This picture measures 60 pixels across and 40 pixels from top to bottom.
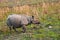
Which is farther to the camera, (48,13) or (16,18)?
(48,13)

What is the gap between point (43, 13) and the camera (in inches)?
619

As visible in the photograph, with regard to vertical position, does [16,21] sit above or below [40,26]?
above

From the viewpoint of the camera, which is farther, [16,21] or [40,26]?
[40,26]

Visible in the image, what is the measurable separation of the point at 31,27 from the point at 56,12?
12.5 feet

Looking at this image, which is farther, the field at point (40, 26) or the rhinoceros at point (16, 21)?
the rhinoceros at point (16, 21)

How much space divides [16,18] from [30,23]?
1.17 m

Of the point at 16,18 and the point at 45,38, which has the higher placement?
the point at 16,18

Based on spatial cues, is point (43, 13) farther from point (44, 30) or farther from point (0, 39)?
point (0, 39)

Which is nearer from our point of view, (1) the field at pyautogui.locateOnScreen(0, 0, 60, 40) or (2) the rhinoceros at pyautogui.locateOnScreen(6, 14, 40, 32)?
(1) the field at pyautogui.locateOnScreen(0, 0, 60, 40)

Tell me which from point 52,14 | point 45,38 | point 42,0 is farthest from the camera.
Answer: point 42,0

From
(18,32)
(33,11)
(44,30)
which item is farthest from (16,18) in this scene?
(33,11)

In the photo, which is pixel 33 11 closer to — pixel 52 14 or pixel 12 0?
pixel 52 14

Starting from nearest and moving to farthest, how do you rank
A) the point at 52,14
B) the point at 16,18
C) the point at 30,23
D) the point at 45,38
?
1. the point at 45,38
2. the point at 16,18
3. the point at 30,23
4. the point at 52,14

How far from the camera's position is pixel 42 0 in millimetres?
21656
